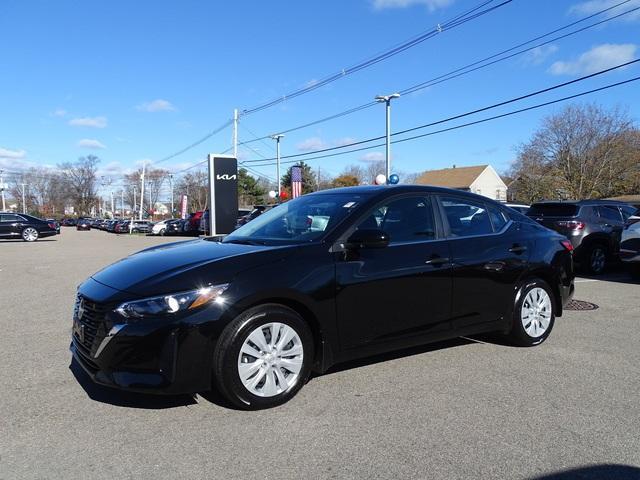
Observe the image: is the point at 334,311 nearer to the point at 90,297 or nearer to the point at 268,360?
the point at 268,360

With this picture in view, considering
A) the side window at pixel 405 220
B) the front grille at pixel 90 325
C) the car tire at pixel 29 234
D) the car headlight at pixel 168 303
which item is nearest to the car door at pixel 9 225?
the car tire at pixel 29 234

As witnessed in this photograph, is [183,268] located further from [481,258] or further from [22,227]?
[22,227]

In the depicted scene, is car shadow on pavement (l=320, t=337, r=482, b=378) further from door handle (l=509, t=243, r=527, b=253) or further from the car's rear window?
the car's rear window

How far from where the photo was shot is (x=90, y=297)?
3824mm

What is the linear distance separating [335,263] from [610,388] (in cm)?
244

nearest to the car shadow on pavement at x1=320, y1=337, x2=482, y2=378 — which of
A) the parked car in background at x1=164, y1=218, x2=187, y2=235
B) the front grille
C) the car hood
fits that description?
the car hood

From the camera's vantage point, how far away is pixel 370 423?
358 centimetres

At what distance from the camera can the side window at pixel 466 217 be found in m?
4.98

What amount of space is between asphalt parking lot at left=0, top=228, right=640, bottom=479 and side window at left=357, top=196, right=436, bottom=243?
1.20 m

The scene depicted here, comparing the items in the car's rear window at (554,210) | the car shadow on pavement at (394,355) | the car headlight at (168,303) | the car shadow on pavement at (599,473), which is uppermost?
the car's rear window at (554,210)

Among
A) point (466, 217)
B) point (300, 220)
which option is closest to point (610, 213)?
point (466, 217)

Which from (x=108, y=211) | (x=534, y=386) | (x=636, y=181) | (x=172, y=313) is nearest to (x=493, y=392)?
(x=534, y=386)

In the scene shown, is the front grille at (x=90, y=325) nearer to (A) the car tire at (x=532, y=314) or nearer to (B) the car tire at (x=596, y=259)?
(A) the car tire at (x=532, y=314)

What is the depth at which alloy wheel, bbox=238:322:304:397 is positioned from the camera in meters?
3.71
